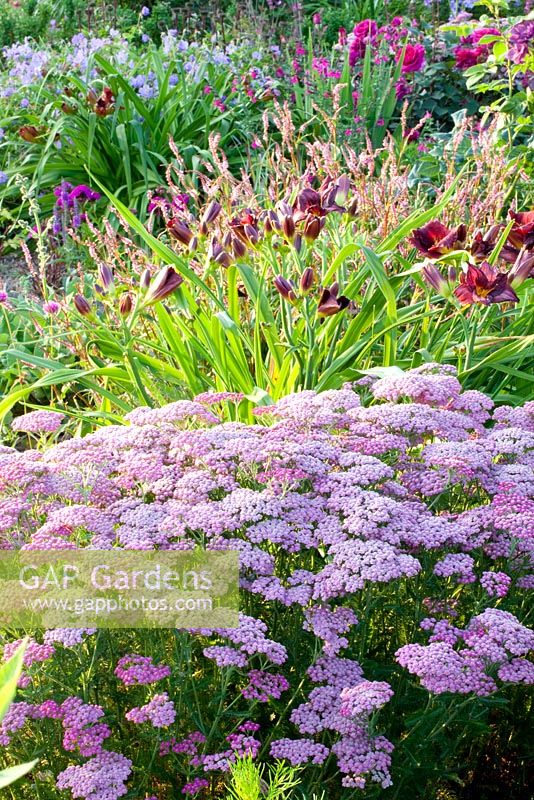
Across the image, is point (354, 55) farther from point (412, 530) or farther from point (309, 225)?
point (412, 530)

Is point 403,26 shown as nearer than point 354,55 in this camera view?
No

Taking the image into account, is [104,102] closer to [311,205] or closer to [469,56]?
[469,56]

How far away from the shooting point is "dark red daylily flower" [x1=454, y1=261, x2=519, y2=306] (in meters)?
2.59

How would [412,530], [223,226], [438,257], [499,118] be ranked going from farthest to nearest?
1. [499,118]
2. [223,226]
3. [438,257]
4. [412,530]

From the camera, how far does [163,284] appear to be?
9.02 feet

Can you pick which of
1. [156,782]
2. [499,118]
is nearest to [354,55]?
[499,118]

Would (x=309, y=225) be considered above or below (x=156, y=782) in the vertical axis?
above

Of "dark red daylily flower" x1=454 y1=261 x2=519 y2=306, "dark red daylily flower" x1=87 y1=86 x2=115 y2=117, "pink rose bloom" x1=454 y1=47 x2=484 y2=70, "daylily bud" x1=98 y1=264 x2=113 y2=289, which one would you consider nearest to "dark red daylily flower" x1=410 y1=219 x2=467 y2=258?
"dark red daylily flower" x1=454 y1=261 x2=519 y2=306

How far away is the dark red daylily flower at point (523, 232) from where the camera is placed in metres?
2.82

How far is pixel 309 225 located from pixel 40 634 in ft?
5.16

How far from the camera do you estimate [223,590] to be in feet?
5.96

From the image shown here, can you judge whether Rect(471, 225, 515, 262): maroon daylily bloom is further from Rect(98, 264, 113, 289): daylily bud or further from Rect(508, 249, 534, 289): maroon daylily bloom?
Rect(98, 264, 113, 289): daylily bud

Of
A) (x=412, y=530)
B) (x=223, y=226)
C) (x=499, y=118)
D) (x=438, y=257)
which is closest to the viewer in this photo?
(x=412, y=530)

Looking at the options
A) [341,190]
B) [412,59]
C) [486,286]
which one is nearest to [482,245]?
[486,286]
